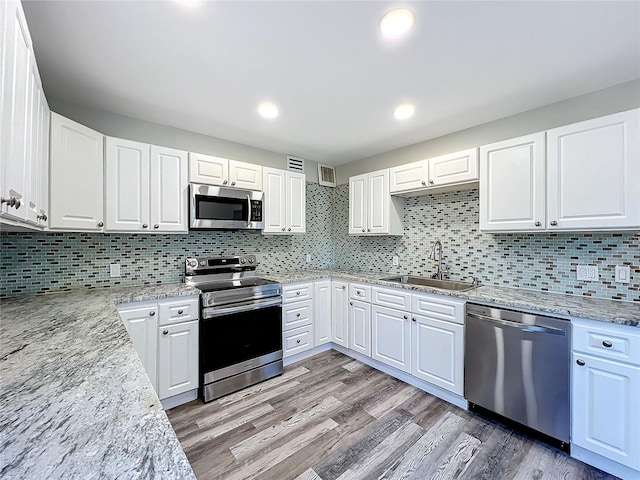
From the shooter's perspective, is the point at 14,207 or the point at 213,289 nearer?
the point at 14,207

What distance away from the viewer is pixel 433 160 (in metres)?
2.76

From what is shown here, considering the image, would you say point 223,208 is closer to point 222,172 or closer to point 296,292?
point 222,172

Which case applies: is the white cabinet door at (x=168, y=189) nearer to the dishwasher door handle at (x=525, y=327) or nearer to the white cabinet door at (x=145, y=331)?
the white cabinet door at (x=145, y=331)

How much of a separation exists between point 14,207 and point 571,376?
3041 mm

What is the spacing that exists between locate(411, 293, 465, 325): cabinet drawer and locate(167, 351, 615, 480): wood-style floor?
73 centimetres

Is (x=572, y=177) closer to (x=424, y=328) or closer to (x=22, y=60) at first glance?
(x=424, y=328)

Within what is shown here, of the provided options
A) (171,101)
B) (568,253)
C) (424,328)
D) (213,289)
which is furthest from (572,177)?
(171,101)

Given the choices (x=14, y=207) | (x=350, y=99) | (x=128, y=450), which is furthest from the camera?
(x=350, y=99)

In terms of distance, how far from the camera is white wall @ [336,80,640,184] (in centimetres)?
203

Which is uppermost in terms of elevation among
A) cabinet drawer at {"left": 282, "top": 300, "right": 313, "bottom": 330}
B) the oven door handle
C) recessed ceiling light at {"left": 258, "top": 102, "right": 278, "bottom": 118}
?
recessed ceiling light at {"left": 258, "top": 102, "right": 278, "bottom": 118}

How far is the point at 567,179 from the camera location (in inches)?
79.0

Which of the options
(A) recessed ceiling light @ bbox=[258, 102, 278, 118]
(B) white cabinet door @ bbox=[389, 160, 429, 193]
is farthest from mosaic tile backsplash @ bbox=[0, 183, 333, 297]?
(B) white cabinet door @ bbox=[389, 160, 429, 193]

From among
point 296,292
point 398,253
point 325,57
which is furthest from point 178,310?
point 398,253

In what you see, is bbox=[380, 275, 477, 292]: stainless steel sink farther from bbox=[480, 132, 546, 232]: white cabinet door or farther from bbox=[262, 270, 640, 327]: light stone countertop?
bbox=[480, 132, 546, 232]: white cabinet door
